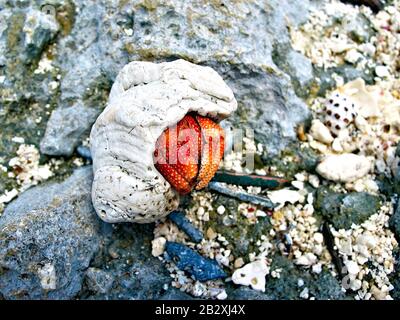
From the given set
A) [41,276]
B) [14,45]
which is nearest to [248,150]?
[41,276]

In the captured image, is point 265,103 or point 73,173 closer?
point 73,173

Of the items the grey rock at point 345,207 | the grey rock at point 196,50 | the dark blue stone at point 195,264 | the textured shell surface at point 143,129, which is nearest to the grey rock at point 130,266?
the dark blue stone at point 195,264

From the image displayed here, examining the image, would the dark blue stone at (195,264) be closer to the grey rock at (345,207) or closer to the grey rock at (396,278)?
the grey rock at (345,207)

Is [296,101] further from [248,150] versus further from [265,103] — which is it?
[248,150]

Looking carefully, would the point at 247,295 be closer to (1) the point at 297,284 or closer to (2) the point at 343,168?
(1) the point at 297,284

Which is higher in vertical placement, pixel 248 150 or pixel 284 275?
pixel 248 150

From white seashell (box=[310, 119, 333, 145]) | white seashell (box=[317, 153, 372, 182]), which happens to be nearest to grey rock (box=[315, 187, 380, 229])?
white seashell (box=[317, 153, 372, 182])
